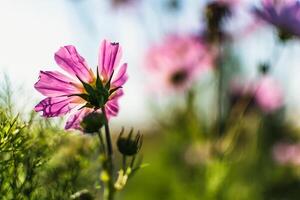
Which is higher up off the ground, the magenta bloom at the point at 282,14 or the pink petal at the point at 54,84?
the pink petal at the point at 54,84

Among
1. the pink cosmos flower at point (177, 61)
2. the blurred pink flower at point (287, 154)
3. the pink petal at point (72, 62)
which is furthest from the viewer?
the blurred pink flower at point (287, 154)

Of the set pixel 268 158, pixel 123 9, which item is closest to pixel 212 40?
pixel 123 9

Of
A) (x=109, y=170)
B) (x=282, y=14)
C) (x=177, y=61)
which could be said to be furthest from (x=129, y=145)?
(x=177, y=61)

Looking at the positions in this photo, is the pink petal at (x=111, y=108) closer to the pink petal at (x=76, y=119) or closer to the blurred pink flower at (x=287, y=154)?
the pink petal at (x=76, y=119)

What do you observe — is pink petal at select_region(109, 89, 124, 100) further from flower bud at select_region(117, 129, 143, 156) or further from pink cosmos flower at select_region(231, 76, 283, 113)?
pink cosmos flower at select_region(231, 76, 283, 113)

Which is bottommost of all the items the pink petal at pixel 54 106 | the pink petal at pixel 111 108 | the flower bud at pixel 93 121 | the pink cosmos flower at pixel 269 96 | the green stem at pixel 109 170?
the pink cosmos flower at pixel 269 96

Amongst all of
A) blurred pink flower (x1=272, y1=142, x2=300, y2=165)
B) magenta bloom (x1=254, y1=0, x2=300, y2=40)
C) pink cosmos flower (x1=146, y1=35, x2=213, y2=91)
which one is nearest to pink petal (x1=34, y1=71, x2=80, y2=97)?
magenta bloom (x1=254, y1=0, x2=300, y2=40)

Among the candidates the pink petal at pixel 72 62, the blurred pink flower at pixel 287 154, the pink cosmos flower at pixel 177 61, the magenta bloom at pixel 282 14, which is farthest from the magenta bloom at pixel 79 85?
the blurred pink flower at pixel 287 154

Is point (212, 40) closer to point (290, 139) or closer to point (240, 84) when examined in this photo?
point (240, 84)
